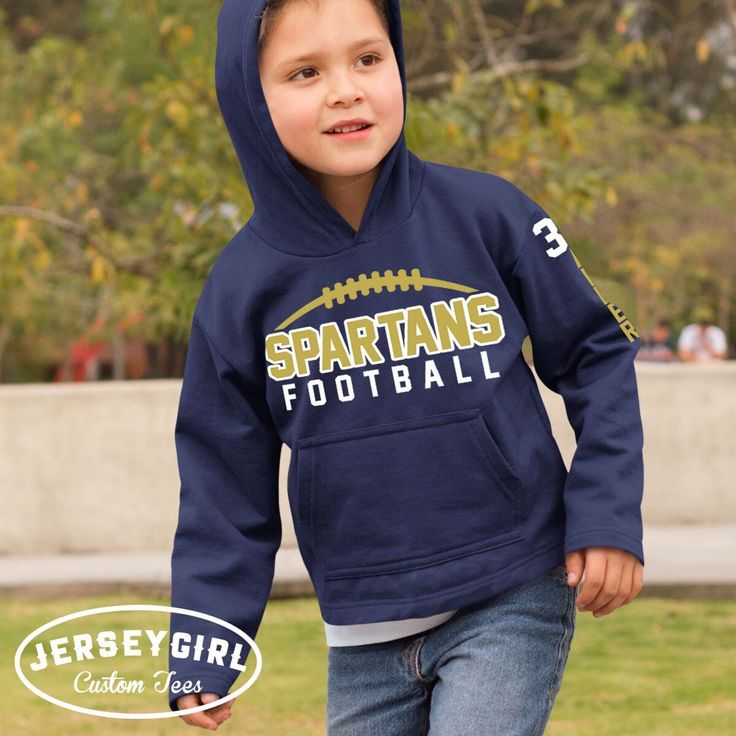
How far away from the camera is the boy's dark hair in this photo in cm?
248

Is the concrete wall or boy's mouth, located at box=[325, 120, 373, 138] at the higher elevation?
boy's mouth, located at box=[325, 120, 373, 138]

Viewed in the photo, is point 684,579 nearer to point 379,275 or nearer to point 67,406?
point 67,406

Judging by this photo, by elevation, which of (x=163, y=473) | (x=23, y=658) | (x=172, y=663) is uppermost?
(x=172, y=663)

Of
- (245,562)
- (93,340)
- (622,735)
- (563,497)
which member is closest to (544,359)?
(563,497)

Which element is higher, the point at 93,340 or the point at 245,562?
the point at 245,562

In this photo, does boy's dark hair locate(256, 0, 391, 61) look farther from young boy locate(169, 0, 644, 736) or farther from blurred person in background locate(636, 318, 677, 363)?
blurred person in background locate(636, 318, 677, 363)

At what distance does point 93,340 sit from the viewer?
90.7 feet

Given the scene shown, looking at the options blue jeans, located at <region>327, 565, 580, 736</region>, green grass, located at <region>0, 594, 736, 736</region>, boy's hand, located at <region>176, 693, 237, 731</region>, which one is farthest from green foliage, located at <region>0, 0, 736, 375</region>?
green grass, located at <region>0, 594, 736, 736</region>

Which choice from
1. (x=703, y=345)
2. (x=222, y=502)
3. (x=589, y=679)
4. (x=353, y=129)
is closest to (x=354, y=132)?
(x=353, y=129)

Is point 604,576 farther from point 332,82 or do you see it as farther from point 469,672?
point 332,82

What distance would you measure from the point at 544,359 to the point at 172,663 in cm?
79

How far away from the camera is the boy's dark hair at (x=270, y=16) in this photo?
248 centimetres

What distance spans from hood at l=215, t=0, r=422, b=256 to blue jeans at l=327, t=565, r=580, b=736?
2.09 feet

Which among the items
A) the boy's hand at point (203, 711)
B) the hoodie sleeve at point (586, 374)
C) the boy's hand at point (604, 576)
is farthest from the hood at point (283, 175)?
the boy's hand at point (203, 711)
